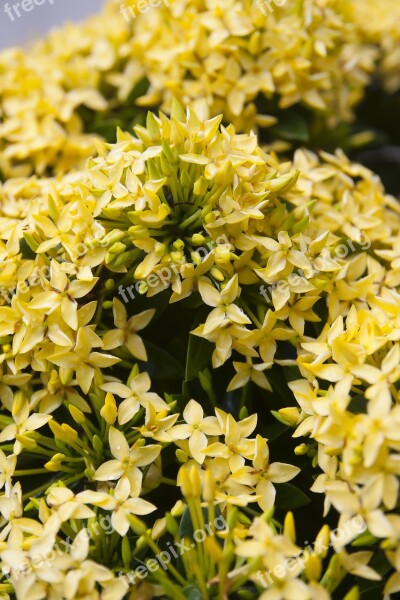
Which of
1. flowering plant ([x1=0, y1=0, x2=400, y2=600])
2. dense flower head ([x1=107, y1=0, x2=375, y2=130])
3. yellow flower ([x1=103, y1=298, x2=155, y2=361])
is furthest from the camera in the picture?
dense flower head ([x1=107, y1=0, x2=375, y2=130])

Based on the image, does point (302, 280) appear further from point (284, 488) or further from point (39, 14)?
point (39, 14)

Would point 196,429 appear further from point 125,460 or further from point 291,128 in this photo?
point 291,128

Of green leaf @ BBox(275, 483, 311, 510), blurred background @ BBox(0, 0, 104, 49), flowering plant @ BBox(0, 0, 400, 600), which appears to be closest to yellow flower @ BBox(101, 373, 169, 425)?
flowering plant @ BBox(0, 0, 400, 600)

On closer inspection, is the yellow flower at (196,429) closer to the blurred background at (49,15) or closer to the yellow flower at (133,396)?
the yellow flower at (133,396)

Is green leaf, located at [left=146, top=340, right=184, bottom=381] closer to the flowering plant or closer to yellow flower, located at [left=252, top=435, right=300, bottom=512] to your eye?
the flowering plant

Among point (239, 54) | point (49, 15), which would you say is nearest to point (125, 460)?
point (239, 54)

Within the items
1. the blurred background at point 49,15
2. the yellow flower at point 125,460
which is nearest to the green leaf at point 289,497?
the yellow flower at point 125,460
